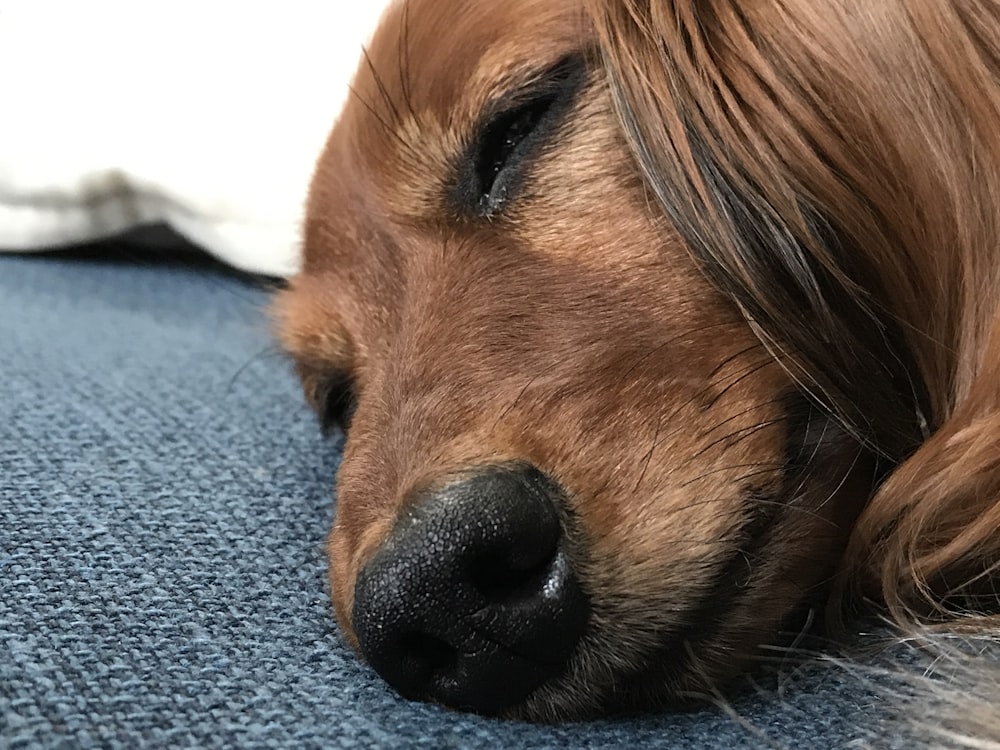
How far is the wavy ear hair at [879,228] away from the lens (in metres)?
0.89

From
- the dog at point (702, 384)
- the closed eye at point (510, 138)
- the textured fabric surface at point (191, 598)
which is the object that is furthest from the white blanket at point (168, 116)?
the dog at point (702, 384)

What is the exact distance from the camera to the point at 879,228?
3.00ft

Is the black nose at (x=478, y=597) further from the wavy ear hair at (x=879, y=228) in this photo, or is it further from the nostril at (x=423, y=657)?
the wavy ear hair at (x=879, y=228)

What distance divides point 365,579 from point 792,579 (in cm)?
35

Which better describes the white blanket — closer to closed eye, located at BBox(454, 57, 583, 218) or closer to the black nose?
closed eye, located at BBox(454, 57, 583, 218)

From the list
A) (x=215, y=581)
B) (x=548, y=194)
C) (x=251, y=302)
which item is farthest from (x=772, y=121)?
(x=251, y=302)

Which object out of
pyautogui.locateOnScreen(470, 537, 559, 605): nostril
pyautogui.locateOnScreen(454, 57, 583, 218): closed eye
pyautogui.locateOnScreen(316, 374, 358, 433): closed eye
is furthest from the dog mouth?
pyautogui.locateOnScreen(316, 374, 358, 433): closed eye

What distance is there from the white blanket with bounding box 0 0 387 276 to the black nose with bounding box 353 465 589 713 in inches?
45.0

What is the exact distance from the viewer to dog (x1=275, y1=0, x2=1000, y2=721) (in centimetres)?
82

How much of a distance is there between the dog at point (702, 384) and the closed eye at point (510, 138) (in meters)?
0.02

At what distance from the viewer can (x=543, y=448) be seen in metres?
0.85

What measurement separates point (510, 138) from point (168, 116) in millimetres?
1130

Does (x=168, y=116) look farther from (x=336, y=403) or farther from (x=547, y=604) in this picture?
(x=547, y=604)

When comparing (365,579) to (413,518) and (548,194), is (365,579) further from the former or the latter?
(548,194)
